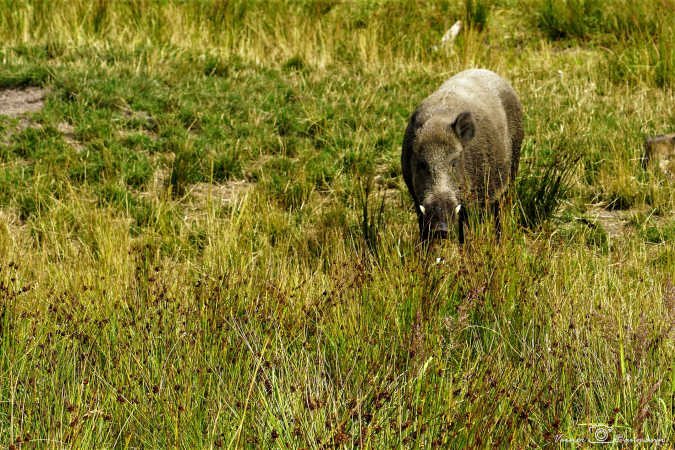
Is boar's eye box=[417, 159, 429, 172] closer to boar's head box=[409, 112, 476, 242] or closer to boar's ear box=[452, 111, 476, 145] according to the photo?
boar's head box=[409, 112, 476, 242]

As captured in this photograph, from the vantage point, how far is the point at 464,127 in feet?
14.0

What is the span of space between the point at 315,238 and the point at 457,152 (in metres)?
1.19

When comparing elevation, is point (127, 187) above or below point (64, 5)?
below

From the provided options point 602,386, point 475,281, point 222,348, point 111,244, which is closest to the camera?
point 602,386

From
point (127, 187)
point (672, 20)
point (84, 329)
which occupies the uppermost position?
point (672, 20)

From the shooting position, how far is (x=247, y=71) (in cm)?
818

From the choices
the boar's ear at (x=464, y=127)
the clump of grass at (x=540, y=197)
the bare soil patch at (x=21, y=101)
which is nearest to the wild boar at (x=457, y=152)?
the boar's ear at (x=464, y=127)

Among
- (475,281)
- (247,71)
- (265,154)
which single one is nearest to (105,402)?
(475,281)

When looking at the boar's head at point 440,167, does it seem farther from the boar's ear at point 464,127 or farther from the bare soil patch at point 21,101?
the bare soil patch at point 21,101

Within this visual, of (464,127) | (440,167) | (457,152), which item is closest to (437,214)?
(440,167)

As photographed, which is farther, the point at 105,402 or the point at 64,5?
the point at 64,5

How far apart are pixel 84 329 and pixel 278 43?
6.63 meters

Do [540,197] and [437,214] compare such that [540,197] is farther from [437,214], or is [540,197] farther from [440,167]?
[437,214]

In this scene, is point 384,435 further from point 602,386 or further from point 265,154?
point 265,154
